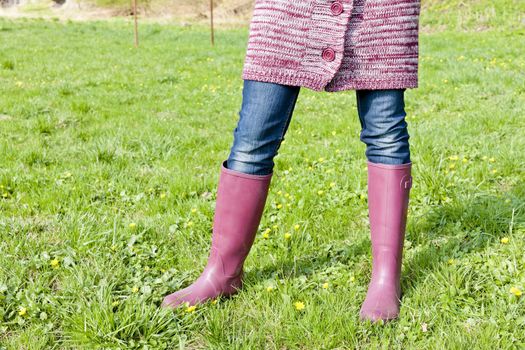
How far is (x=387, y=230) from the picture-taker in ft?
7.54

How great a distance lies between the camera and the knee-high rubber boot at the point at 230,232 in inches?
87.7

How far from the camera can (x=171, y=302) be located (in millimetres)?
2307

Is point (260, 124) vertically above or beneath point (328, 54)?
beneath

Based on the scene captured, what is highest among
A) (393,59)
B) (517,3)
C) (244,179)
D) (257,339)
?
(517,3)

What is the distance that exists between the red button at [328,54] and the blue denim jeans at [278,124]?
0.18m

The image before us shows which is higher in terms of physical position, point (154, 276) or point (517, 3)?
point (517, 3)

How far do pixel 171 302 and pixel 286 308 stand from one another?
20.6 inches

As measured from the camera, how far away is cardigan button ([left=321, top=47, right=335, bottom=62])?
6.93 ft

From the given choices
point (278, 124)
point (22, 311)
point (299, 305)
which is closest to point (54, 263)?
point (22, 311)

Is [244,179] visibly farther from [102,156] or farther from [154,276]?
[102,156]

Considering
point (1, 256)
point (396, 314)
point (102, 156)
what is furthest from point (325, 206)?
point (102, 156)

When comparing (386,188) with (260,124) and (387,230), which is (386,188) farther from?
(260,124)

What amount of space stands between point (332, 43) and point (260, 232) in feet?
4.53

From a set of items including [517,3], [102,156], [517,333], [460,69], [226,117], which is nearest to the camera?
[517,333]
